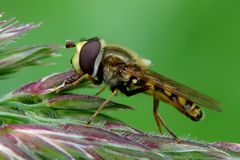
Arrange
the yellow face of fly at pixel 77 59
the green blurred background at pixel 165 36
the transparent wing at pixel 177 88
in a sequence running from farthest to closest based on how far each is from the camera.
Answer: the green blurred background at pixel 165 36, the yellow face of fly at pixel 77 59, the transparent wing at pixel 177 88

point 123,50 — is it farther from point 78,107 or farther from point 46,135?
point 46,135

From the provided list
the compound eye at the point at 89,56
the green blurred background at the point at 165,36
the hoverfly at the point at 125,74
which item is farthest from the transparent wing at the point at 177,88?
the green blurred background at the point at 165,36

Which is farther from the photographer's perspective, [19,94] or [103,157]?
[19,94]

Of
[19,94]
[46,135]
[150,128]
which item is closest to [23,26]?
[19,94]

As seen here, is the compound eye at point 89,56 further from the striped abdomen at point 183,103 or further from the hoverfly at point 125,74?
the striped abdomen at point 183,103

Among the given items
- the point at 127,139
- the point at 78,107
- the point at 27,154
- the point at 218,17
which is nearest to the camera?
the point at 27,154

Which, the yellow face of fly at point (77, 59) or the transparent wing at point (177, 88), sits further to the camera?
the yellow face of fly at point (77, 59)

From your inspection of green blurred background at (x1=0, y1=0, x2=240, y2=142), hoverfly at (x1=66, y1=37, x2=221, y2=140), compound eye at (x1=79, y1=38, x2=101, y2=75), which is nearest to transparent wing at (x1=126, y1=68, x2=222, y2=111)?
hoverfly at (x1=66, y1=37, x2=221, y2=140)
